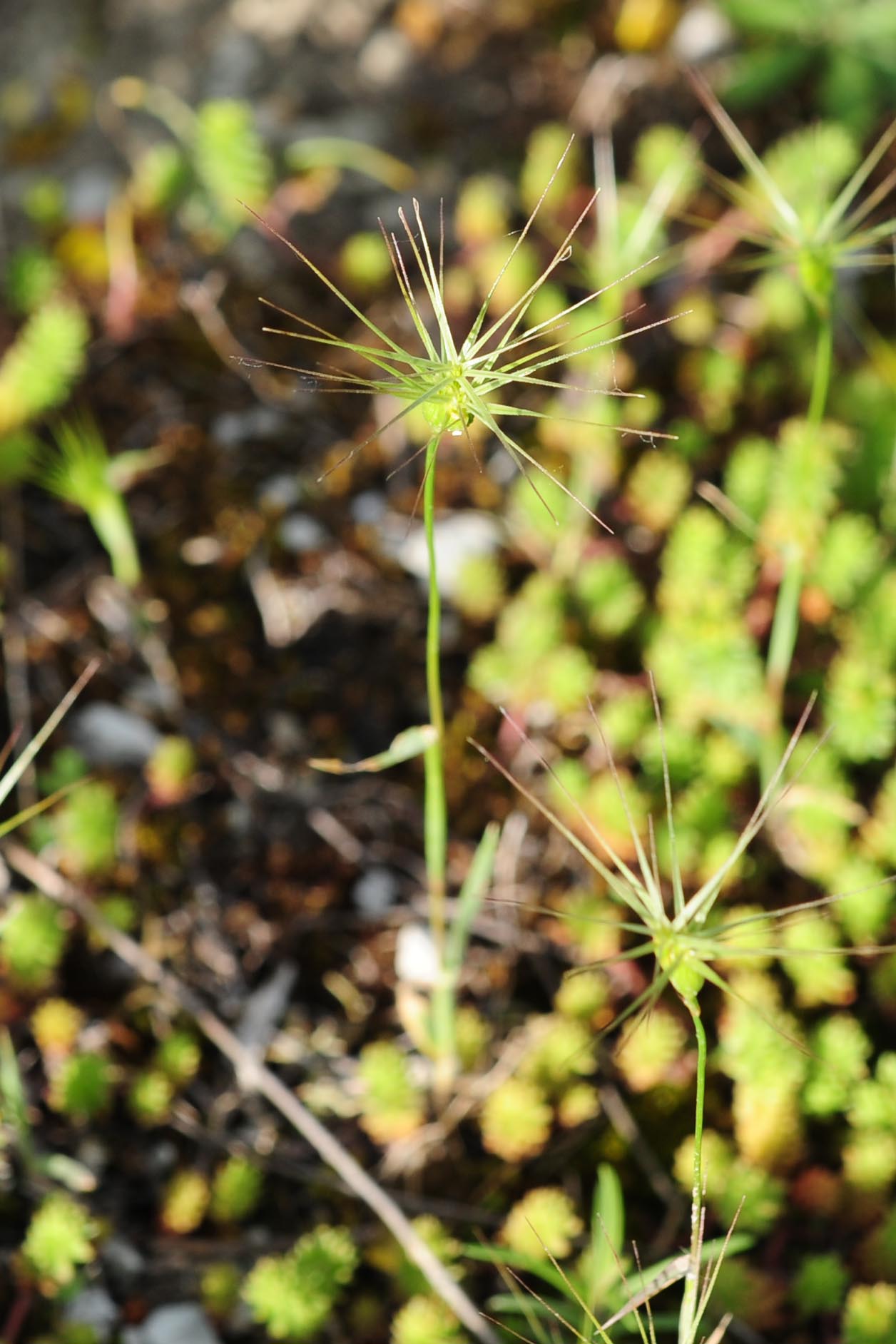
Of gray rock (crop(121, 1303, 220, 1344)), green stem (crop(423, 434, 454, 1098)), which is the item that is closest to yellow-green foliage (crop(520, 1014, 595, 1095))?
green stem (crop(423, 434, 454, 1098))

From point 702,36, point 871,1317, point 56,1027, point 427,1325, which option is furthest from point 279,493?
point 871,1317

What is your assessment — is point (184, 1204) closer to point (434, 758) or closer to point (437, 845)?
point (437, 845)

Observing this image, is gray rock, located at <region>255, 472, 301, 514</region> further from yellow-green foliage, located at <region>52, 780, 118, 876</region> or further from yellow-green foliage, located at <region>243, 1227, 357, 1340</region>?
yellow-green foliage, located at <region>243, 1227, 357, 1340</region>

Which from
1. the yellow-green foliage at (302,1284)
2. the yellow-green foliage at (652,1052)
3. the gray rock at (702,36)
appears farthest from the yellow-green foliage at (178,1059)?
the gray rock at (702,36)

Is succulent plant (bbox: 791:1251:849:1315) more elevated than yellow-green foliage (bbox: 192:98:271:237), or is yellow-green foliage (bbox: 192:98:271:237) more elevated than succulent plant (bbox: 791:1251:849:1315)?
yellow-green foliage (bbox: 192:98:271:237)

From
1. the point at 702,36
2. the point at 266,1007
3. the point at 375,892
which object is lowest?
the point at 266,1007

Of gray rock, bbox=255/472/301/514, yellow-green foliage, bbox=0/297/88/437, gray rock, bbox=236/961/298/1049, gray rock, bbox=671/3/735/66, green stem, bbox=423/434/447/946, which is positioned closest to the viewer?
green stem, bbox=423/434/447/946
